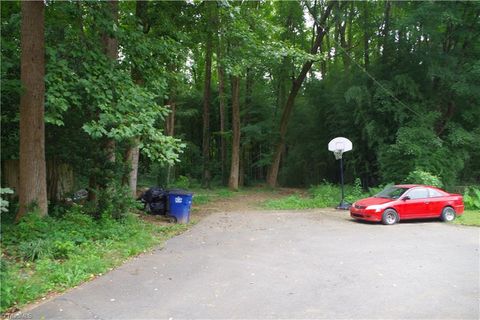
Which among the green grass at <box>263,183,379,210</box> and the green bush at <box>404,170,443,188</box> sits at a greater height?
the green bush at <box>404,170,443,188</box>

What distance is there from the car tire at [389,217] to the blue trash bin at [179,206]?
20.5ft

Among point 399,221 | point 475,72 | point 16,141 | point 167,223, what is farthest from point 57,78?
point 475,72

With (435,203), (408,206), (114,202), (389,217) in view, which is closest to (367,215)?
(389,217)

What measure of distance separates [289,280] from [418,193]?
8554mm

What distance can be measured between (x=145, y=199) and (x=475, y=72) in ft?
51.0

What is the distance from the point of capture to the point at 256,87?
31734 millimetres

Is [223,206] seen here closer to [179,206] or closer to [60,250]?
[179,206]

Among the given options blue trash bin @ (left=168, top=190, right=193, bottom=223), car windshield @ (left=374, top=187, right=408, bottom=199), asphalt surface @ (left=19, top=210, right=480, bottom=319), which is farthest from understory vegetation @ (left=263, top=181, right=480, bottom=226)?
asphalt surface @ (left=19, top=210, right=480, bottom=319)

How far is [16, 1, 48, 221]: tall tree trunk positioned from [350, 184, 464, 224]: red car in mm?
9578

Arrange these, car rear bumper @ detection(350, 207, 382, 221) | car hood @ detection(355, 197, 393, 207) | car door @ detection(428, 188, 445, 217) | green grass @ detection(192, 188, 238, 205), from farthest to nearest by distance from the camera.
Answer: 1. green grass @ detection(192, 188, 238, 205)
2. car door @ detection(428, 188, 445, 217)
3. car hood @ detection(355, 197, 393, 207)
4. car rear bumper @ detection(350, 207, 382, 221)

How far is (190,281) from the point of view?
648 cm

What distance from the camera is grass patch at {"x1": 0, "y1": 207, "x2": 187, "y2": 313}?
225 inches

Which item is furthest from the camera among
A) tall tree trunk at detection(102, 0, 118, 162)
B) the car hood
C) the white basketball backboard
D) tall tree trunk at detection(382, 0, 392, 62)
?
tall tree trunk at detection(382, 0, 392, 62)

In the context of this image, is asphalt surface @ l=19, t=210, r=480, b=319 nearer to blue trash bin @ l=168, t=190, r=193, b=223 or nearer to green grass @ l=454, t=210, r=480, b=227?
blue trash bin @ l=168, t=190, r=193, b=223
